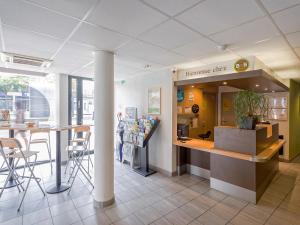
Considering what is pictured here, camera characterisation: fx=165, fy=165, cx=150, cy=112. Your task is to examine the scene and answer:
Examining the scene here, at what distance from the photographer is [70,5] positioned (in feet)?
5.04

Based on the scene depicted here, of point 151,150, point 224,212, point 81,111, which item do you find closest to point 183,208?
point 224,212

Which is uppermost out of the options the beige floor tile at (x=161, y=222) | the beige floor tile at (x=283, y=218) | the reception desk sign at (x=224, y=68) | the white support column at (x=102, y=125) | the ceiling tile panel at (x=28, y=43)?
the ceiling tile panel at (x=28, y=43)

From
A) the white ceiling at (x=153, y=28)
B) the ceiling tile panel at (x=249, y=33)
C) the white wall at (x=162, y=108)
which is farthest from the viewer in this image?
the white wall at (x=162, y=108)

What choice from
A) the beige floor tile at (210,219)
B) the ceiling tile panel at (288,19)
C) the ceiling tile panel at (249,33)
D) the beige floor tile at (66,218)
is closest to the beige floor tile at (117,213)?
the beige floor tile at (66,218)

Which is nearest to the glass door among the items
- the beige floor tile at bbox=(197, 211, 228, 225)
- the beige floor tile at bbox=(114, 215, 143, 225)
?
the beige floor tile at bbox=(114, 215, 143, 225)

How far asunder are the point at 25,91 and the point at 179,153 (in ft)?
15.3

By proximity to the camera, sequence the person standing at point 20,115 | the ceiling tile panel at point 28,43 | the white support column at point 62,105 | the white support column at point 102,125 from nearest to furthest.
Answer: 1. the ceiling tile panel at point 28,43
2. the white support column at point 102,125
3. the person standing at point 20,115
4. the white support column at point 62,105

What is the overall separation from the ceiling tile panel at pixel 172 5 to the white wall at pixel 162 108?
2.36 meters

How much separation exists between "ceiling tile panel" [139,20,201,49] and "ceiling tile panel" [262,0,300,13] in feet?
2.54

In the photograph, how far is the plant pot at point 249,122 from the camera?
2947 millimetres

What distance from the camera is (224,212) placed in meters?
2.61

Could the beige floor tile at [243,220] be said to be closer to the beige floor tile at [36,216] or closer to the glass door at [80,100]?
the beige floor tile at [36,216]

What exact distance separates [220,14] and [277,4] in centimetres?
47

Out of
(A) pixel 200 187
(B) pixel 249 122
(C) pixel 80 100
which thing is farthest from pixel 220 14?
(C) pixel 80 100
